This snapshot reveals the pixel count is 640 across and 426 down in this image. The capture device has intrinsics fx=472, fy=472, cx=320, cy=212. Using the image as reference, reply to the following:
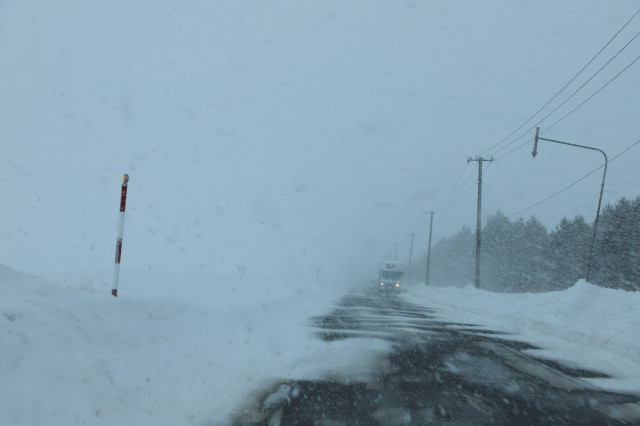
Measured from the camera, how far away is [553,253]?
79500 mm

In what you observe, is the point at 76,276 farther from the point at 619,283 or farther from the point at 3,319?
the point at 619,283

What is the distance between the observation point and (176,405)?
500cm

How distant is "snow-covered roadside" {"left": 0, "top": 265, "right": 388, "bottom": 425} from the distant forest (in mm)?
61346

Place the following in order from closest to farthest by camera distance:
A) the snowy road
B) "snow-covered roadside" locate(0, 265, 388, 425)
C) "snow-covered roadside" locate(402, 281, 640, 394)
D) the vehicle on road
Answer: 1. "snow-covered roadside" locate(0, 265, 388, 425)
2. the snowy road
3. "snow-covered roadside" locate(402, 281, 640, 394)
4. the vehicle on road

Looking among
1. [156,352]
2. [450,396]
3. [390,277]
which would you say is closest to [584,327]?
[450,396]

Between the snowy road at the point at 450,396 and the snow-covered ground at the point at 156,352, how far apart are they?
422 millimetres

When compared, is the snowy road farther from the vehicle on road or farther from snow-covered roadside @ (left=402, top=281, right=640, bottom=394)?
the vehicle on road

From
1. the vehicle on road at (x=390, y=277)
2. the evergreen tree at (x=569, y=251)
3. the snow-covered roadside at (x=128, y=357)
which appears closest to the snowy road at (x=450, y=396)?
the snow-covered roadside at (x=128, y=357)

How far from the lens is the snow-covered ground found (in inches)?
165

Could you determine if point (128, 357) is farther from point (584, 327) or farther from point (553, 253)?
point (553, 253)

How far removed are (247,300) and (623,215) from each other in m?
64.2

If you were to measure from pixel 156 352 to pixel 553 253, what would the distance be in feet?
276

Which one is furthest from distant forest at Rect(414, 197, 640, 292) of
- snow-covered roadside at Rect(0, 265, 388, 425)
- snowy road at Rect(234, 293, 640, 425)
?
snow-covered roadside at Rect(0, 265, 388, 425)

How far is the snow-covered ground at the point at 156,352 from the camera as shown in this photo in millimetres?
4184
